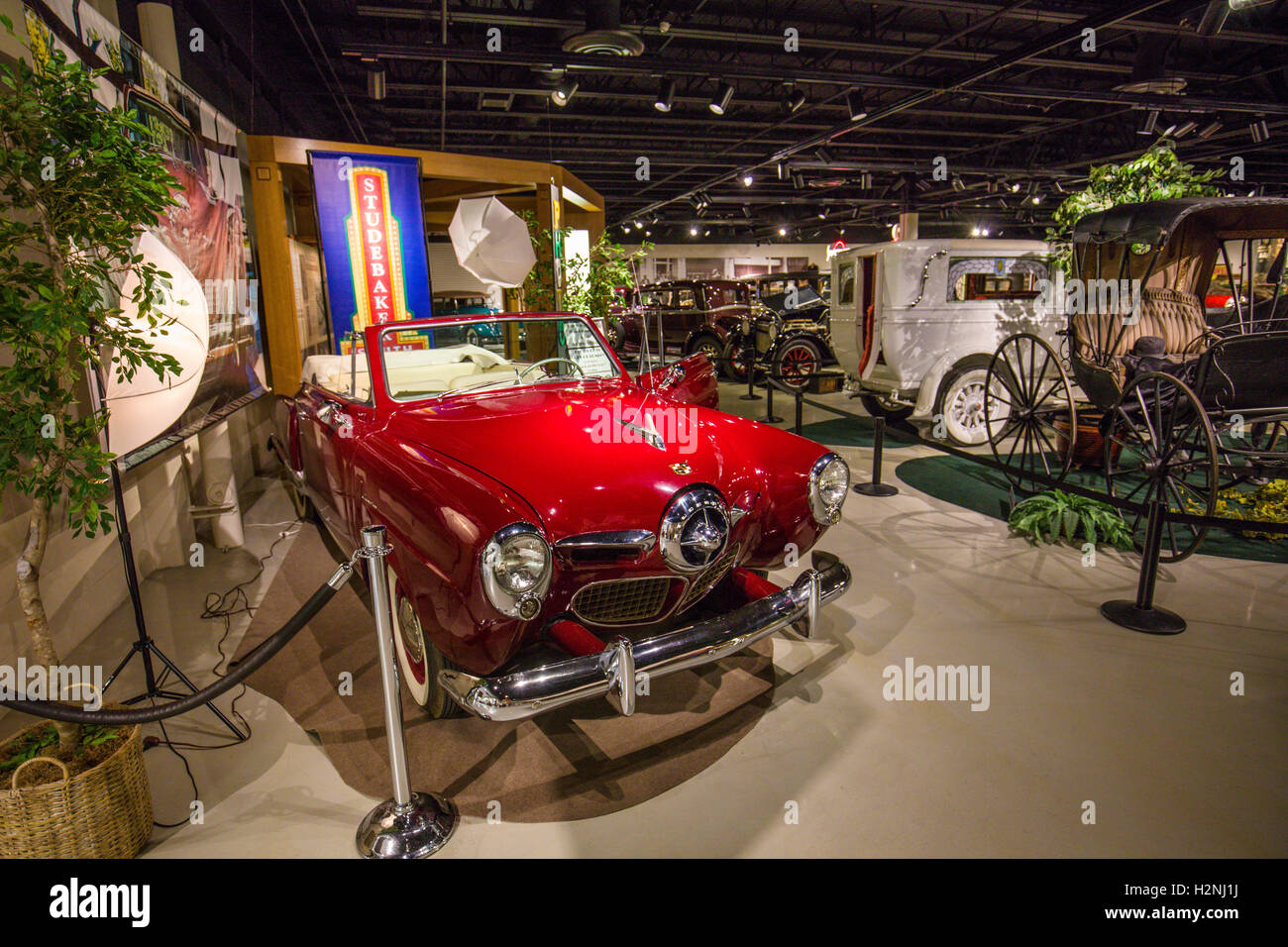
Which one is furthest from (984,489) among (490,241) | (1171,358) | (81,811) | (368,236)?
(368,236)

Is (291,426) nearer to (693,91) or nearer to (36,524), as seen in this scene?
(36,524)

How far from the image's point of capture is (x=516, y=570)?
6.64 feet

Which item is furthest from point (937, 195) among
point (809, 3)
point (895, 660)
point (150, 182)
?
point (150, 182)

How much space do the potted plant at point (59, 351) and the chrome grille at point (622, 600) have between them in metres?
1.41

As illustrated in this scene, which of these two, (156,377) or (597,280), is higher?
(597,280)

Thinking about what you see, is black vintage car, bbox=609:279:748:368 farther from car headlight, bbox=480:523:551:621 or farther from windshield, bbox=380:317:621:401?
car headlight, bbox=480:523:551:621

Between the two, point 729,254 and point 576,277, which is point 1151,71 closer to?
point 576,277

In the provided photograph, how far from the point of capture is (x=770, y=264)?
2473 cm

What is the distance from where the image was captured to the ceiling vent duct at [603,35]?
19.5 feet

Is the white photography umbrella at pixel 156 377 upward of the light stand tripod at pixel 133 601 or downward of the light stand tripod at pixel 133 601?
upward

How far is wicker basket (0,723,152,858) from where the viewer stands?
5.85ft

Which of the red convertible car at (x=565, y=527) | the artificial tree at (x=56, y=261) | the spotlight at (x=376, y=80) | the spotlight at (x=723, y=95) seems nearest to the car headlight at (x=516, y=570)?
the red convertible car at (x=565, y=527)

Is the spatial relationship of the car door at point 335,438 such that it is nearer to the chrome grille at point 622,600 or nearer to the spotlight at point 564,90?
the chrome grille at point 622,600

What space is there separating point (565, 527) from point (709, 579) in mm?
659
